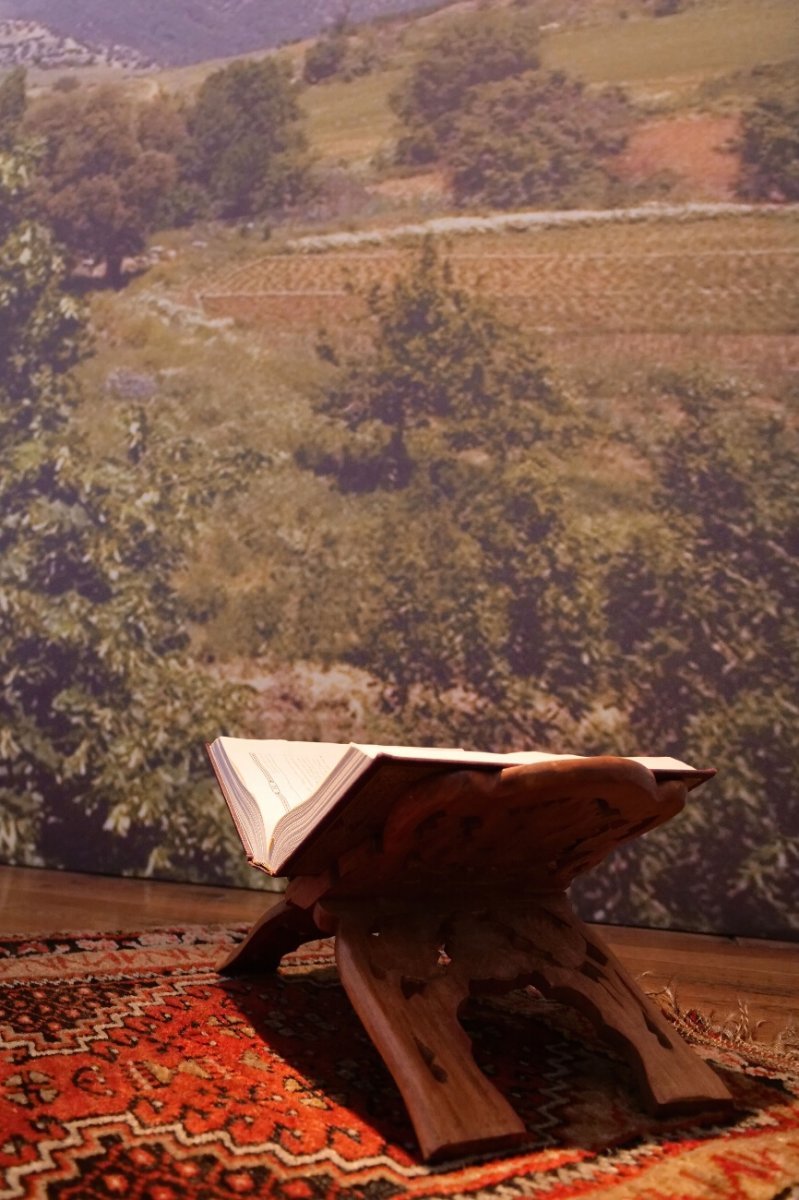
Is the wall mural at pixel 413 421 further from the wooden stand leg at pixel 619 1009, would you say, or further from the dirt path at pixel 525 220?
the wooden stand leg at pixel 619 1009

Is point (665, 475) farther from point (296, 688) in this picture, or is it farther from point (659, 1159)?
point (659, 1159)

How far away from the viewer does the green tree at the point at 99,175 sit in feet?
12.2

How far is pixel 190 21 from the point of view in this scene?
3.90 meters

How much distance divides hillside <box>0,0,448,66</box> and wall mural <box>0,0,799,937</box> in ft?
0.06

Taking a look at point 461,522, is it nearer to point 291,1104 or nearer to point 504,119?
point 504,119

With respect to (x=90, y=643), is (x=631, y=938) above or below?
below

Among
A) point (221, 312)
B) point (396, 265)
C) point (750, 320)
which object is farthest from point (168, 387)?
point (750, 320)

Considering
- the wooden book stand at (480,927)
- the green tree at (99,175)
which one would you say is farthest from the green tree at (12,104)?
the wooden book stand at (480,927)

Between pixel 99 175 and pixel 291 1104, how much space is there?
327cm

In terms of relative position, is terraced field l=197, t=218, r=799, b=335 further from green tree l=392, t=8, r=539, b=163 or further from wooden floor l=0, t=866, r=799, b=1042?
wooden floor l=0, t=866, r=799, b=1042

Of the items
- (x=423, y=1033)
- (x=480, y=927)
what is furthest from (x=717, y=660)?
(x=423, y=1033)

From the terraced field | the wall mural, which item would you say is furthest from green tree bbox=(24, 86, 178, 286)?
the terraced field

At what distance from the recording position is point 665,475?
3080 mm

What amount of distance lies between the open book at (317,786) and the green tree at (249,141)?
2.39 meters
